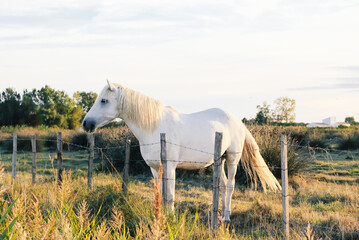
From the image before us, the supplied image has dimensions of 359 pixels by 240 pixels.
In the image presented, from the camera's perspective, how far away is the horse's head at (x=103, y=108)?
570 cm

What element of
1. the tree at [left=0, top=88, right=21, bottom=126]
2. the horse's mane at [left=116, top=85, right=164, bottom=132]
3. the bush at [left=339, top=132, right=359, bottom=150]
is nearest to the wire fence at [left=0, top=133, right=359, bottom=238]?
the horse's mane at [left=116, top=85, right=164, bottom=132]

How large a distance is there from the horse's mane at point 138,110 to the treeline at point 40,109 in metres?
34.9

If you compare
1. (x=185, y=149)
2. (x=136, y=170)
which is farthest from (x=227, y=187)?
(x=136, y=170)

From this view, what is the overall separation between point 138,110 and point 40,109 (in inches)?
1471

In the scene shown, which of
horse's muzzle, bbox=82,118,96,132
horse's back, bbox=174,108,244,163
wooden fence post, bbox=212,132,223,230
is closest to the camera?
wooden fence post, bbox=212,132,223,230

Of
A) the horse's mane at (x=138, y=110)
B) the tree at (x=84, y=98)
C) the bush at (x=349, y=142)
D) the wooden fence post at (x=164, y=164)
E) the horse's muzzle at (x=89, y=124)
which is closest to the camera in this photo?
the wooden fence post at (x=164, y=164)

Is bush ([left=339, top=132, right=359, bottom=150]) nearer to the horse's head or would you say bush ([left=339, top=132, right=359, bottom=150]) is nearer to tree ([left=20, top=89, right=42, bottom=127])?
the horse's head

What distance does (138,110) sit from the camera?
5859 millimetres

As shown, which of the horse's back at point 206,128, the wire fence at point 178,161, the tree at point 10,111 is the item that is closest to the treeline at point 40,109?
the tree at point 10,111

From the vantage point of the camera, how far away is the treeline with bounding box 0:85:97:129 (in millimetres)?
38312

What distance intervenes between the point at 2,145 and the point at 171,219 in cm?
1905

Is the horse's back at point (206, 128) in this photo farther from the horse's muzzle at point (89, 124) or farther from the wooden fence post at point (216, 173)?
the horse's muzzle at point (89, 124)

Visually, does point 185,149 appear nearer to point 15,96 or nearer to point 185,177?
point 185,177

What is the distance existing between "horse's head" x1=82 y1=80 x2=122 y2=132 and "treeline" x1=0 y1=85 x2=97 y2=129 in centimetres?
3492
